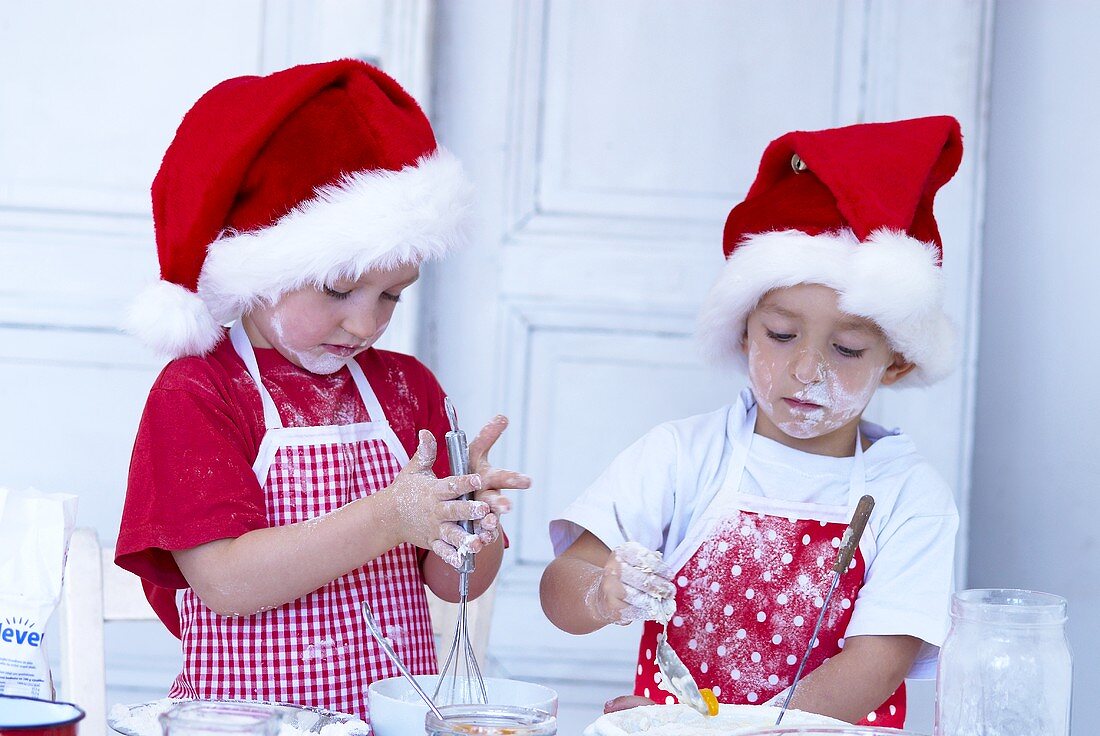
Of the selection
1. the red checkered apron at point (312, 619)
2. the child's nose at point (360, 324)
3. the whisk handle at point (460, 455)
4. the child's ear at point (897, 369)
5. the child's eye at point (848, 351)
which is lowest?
the red checkered apron at point (312, 619)

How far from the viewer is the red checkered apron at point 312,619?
1153 mm

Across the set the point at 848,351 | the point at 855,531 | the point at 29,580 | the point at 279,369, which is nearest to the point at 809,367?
the point at 848,351

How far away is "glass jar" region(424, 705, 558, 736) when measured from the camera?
706 mm

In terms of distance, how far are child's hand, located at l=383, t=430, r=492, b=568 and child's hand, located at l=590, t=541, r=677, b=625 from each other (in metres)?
0.12

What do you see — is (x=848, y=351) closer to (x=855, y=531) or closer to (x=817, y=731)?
(x=855, y=531)

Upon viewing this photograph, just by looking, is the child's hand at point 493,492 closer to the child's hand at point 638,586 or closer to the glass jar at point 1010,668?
the child's hand at point 638,586

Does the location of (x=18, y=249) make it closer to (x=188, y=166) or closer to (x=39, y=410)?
(x=39, y=410)

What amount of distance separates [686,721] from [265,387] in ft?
1.84

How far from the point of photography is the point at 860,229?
4.18 feet

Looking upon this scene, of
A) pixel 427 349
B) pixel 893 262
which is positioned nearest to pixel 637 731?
pixel 893 262

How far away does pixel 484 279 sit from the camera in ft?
6.36

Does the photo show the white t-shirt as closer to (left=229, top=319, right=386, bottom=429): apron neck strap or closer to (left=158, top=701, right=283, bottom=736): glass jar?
(left=229, top=319, right=386, bottom=429): apron neck strap

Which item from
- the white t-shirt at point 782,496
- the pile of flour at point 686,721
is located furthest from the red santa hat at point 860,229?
the pile of flour at point 686,721

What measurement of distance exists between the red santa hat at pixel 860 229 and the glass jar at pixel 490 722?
0.68m
